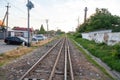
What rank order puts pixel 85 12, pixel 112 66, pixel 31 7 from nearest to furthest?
pixel 112 66, pixel 31 7, pixel 85 12

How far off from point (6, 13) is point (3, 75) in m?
48.6

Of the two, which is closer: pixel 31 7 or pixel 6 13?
pixel 31 7

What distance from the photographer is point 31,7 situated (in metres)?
38.8

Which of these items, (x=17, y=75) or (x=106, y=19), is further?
(x=106, y=19)

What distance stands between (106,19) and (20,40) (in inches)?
945

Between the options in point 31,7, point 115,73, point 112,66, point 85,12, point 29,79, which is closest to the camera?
point 29,79

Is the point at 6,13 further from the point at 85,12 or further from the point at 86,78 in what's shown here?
the point at 86,78

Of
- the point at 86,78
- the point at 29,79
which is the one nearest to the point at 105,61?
the point at 86,78

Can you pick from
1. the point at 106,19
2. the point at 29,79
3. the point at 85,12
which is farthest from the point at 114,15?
the point at 29,79

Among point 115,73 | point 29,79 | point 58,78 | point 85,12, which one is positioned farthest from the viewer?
point 85,12

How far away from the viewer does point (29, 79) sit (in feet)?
35.3

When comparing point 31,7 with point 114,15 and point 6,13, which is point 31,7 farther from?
point 114,15

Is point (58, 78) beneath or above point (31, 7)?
beneath

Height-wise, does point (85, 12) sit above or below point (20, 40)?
above
